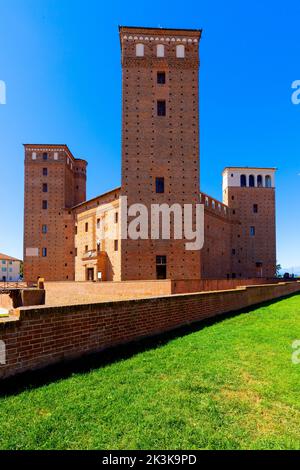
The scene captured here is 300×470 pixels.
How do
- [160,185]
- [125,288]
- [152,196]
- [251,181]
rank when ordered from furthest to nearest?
1. [251,181]
2. [160,185]
3. [152,196]
4. [125,288]

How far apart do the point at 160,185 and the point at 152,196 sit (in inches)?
49.6

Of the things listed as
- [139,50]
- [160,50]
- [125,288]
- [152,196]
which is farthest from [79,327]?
[160,50]

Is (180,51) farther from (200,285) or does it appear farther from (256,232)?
(256,232)

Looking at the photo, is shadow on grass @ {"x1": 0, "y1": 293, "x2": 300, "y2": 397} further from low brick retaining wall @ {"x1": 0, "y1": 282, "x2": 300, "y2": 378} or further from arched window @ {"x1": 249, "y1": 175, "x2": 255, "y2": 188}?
arched window @ {"x1": 249, "y1": 175, "x2": 255, "y2": 188}

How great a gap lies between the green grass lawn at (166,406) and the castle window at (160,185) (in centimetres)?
1902

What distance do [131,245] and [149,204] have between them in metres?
3.75

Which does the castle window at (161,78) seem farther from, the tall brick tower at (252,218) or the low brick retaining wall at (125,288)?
the tall brick tower at (252,218)

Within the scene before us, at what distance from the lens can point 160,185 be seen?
23578mm

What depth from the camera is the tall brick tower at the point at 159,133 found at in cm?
2311

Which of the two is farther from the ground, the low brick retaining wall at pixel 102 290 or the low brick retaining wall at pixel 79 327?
the low brick retaining wall at pixel 79 327

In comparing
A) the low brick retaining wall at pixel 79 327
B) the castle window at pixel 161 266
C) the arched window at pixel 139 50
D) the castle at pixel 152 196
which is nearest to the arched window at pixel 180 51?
the castle at pixel 152 196

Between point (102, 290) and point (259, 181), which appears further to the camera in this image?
point (259, 181)

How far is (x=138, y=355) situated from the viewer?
17.0ft

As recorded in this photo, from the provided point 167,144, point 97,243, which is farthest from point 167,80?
point 97,243
